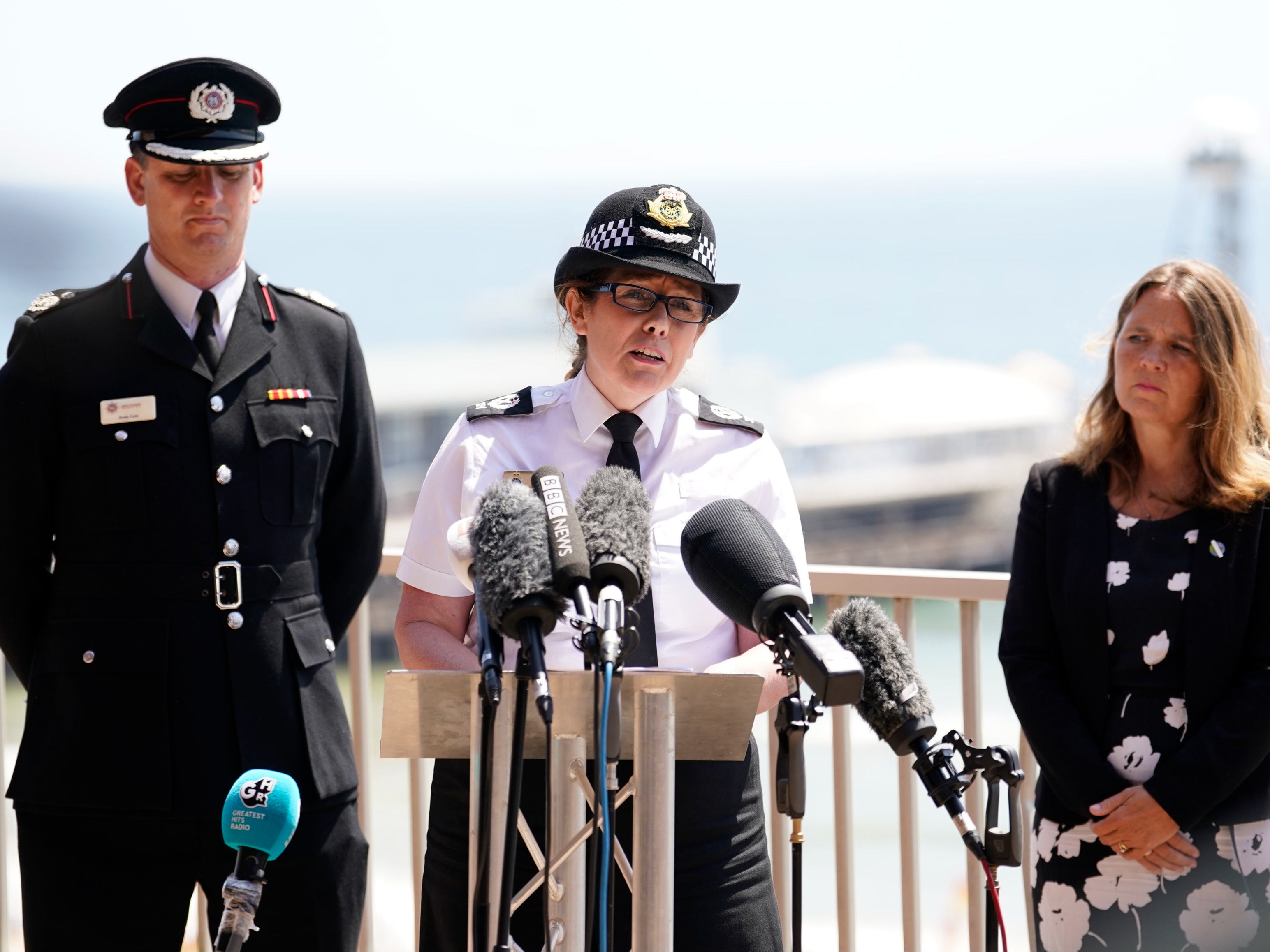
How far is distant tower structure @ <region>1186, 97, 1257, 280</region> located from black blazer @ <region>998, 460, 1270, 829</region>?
6.48ft

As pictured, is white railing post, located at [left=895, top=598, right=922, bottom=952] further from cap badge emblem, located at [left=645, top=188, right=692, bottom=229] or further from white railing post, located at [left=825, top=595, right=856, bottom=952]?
cap badge emblem, located at [left=645, top=188, right=692, bottom=229]

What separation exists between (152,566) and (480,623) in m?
1.32

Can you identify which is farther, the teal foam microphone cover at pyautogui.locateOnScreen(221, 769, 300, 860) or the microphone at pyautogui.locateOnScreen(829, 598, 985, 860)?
the teal foam microphone cover at pyautogui.locateOnScreen(221, 769, 300, 860)

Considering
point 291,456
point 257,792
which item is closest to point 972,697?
point 291,456

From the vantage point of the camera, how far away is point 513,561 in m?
1.40

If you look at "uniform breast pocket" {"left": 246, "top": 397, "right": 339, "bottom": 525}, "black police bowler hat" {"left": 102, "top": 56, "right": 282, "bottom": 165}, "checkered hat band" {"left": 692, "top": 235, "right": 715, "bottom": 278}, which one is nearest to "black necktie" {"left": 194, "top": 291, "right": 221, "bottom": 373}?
"uniform breast pocket" {"left": 246, "top": 397, "right": 339, "bottom": 525}

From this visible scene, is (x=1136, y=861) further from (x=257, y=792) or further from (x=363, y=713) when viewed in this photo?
(x=363, y=713)

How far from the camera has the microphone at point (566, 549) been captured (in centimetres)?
138

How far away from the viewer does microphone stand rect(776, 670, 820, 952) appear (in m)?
1.42

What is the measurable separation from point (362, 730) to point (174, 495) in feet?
4.70

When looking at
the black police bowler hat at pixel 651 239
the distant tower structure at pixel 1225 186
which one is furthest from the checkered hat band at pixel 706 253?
the distant tower structure at pixel 1225 186

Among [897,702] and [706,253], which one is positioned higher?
[706,253]

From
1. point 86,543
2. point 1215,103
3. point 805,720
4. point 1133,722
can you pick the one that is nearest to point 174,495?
point 86,543

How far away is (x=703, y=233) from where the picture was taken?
7.09 feet
